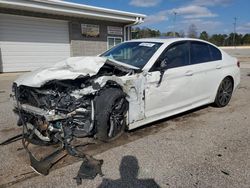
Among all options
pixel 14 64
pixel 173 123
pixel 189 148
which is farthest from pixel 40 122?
pixel 14 64

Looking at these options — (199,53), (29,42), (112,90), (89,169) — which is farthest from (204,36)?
(89,169)

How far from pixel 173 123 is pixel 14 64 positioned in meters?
10.8

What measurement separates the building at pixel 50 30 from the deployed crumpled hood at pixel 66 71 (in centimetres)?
941

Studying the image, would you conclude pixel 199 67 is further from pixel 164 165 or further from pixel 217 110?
pixel 164 165

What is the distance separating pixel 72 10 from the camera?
1402 centimetres

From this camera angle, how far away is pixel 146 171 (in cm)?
329

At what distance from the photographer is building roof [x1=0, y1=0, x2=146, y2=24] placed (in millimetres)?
12281

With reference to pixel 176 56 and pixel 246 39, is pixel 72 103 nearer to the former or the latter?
pixel 176 56

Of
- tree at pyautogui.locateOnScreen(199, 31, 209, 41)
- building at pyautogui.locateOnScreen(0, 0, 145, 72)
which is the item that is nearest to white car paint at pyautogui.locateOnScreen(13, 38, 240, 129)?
building at pyautogui.locateOnScreen(0, 0, 145, 72)

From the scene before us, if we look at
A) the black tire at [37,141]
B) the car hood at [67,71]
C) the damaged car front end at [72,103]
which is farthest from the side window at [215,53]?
the black tire at [37,141]

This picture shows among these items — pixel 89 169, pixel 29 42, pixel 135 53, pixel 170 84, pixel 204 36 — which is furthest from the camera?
pixel 204 36

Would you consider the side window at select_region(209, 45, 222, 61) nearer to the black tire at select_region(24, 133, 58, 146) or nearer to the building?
the black tire at select_region(24, 133, 58, 146)

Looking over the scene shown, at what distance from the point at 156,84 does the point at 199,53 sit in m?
1.66

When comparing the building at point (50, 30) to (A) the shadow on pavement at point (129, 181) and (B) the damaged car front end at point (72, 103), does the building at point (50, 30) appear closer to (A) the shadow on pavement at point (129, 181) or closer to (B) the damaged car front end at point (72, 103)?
(B) the damaged car front end at point (72, 103)
